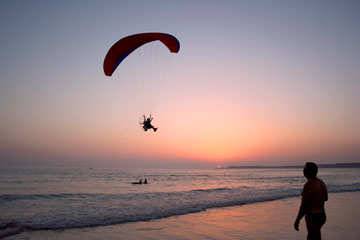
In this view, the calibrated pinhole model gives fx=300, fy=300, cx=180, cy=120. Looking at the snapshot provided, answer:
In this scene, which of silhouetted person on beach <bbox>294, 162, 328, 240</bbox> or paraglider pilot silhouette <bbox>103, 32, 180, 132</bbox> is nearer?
silhouetted person on beach <bbox>294, 162, 328, 240</bbox>

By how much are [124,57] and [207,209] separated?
8229mm

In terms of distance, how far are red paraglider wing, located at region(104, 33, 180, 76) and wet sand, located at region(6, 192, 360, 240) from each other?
273 inches

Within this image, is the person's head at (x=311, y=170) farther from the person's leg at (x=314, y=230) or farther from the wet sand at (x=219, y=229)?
the wet sand at (x=219, y=229)

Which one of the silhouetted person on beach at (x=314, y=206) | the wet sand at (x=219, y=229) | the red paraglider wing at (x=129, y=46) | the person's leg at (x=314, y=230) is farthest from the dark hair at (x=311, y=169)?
the red paraglider wing at (x=129, y=46)

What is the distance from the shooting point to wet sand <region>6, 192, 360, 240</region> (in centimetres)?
887

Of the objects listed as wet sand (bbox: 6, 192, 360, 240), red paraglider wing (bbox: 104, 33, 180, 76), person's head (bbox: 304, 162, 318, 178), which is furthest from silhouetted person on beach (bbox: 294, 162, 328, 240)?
red paraglider wing (bbox: 104, 33, 180, 76)

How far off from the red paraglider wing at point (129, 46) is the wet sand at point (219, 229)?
6.93 metres

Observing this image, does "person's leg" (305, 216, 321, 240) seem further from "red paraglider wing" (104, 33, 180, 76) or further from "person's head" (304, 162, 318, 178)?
"red paraglider wing" (104, 33, 180, 76)

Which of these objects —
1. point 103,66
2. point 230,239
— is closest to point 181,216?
point 230,239

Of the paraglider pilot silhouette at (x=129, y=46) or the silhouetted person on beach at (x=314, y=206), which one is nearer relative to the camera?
the silhouetted person on beach at (x=314, y=206)

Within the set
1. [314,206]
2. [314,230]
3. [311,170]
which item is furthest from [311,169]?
[314,230]

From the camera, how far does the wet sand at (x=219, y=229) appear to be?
29.1 feet

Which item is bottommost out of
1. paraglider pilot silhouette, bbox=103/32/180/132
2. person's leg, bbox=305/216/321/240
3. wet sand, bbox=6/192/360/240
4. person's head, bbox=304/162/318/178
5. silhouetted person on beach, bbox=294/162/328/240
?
wet sand, bbox=6/192/360/240

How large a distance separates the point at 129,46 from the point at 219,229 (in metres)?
8.43
